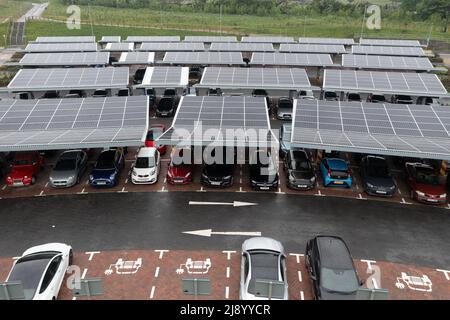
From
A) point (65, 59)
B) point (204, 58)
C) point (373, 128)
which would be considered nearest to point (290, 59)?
point (204, 58)

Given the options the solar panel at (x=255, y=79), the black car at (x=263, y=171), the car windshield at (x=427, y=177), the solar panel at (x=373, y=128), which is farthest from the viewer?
the solar panel at (x=255, y=79)

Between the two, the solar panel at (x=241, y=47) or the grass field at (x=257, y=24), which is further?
the grass field at (x=257, y=24)

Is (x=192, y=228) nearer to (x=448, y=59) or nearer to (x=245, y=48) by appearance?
(x=245, y=48)

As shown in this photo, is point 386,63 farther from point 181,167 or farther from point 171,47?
point 181,167

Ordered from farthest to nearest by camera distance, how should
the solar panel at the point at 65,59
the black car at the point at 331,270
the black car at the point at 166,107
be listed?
the solar panel at the point at 65,59, the black car at the point at 166,107, the black car at the point at 331,270

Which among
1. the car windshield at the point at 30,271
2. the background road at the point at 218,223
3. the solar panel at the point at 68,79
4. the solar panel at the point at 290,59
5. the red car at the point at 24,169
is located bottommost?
the background road at the point at 218,223

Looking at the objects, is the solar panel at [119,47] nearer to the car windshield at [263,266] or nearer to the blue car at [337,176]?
the blue car at [337,176]

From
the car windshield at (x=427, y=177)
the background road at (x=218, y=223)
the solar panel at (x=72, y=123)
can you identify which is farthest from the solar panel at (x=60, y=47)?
the car windshield at (x=427, y=177)
